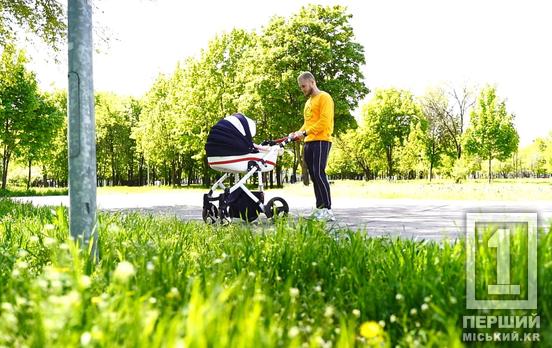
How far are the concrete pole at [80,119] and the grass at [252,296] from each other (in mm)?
370

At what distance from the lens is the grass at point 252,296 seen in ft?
5.86

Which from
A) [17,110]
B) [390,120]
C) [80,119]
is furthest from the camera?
[390,120]

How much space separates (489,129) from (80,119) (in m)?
38.6

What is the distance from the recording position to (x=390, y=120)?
5600cm

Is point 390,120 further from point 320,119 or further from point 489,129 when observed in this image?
point 320,119

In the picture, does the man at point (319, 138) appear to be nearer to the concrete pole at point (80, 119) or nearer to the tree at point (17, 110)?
the concrete pole at point (80, 119)

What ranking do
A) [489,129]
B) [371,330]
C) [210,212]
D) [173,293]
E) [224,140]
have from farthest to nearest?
[489,129], [210,212], [224,140], [173,293], [371,330]

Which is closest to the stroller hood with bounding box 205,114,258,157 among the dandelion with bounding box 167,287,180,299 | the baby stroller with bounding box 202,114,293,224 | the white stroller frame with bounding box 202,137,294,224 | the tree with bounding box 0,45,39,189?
the baby stroller with bounding box 202,114,293,224

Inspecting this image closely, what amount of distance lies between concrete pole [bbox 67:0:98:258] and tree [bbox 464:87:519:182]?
38.2 m

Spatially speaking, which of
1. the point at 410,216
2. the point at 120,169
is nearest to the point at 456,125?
the point at 120,169

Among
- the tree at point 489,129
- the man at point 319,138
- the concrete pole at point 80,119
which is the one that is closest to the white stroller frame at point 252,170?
the man at point 319,138

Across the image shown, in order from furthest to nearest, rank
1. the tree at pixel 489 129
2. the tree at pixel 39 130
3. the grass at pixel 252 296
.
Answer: the tree at pixel 489 129, the tree at pixel 39 130, the grass at pixel 252 296

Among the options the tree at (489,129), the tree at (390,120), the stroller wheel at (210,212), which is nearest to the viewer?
the stroller wheel at (210,212)

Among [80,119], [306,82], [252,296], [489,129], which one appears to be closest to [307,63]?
[489,129]
